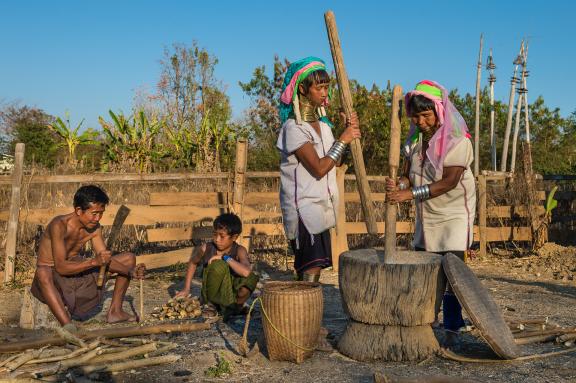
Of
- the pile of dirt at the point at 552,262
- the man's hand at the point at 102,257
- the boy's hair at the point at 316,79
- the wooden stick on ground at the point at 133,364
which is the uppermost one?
the boy's hair at the point at 316,79

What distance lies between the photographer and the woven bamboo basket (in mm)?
3574

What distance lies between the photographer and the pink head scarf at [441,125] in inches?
144

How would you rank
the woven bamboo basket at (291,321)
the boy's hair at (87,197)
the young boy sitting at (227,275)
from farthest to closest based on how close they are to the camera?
the young boy sitting at (227,275) < the boy's hair at (87,197) < the woven bamboo basket at (291,321)

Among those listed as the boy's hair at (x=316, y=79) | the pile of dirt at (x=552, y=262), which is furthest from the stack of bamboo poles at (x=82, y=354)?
the pile of dirt at (x=552, y=262)

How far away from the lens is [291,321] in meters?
3.57

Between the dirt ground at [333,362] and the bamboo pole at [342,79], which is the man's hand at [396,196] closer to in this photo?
the bamboo pole at [342,79]

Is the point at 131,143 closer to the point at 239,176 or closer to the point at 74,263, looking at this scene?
the point at 239,176

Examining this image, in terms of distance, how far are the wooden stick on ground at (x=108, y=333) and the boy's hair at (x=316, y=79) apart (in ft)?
5.82

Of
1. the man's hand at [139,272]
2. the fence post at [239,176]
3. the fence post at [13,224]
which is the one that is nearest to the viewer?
the man's hand at [139,272]

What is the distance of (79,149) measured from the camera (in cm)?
2233

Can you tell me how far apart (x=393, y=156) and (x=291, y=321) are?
3.61 ft

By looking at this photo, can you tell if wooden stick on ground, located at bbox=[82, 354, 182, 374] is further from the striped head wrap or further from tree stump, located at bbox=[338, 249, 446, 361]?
the striped head wrap

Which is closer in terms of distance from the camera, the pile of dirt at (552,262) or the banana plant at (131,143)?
the pile of dirt at (552,262)

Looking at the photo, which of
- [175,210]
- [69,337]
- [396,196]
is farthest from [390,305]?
[175,210]
